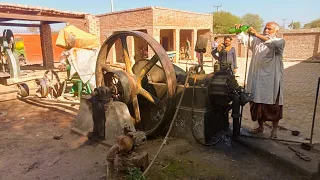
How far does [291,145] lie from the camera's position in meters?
3.56

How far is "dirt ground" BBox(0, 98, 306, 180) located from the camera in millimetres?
3033

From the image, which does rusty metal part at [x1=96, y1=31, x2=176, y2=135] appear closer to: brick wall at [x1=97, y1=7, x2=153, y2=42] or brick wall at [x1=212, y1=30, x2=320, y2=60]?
brick wall at [x1=97, y1=7, x2=153, y2=42]

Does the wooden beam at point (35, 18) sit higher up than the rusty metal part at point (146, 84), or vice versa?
the wooden beam at point (35, 18)

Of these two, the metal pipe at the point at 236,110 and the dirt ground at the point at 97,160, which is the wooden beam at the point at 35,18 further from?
the metal pipe at the point at 236,110

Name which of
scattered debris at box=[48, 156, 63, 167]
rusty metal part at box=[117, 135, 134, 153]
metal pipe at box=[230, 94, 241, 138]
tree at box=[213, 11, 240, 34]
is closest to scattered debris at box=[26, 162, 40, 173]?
scattered debris at box=[48, 156, 63, 167]

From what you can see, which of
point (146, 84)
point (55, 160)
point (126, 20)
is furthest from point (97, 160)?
point (126, 20)

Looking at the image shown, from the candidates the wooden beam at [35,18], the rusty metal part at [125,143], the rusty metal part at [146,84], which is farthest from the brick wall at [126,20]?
the rusty metal part at [125,143]

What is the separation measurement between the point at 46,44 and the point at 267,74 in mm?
15215

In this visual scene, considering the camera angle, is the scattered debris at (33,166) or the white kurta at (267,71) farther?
the white kurta at (267,71)

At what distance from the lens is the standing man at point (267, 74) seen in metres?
3.73

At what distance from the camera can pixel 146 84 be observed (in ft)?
14.2

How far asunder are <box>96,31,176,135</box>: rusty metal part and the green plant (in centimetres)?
122

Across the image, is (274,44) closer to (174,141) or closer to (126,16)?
(174,141)

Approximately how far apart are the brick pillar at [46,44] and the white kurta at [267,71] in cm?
1490
